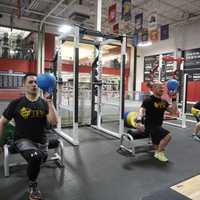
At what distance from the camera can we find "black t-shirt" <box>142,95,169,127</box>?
3592 millimetres

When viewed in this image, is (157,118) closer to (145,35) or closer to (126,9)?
(126,9)

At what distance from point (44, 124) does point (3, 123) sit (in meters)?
0.46

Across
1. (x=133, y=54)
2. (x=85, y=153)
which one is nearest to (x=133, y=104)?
(x=85, y=153)

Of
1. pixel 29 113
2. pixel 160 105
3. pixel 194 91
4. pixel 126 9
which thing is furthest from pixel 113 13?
pixel 194 91

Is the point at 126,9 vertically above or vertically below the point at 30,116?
above

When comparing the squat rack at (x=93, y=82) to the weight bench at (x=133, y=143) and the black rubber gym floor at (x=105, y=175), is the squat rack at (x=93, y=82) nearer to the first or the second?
the black rubber gym floor at (x=105, y=175)

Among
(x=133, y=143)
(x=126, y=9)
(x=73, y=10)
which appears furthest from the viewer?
(x=73, y=10)

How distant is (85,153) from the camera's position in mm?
3779

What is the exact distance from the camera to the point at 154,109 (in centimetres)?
360

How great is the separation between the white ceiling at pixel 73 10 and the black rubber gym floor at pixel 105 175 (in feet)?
22.4

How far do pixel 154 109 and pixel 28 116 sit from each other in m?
2.10

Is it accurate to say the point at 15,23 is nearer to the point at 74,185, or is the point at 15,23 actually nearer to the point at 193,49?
the point at 193,49

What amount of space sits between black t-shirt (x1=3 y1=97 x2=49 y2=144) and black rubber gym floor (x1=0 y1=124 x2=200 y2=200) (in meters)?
0.58

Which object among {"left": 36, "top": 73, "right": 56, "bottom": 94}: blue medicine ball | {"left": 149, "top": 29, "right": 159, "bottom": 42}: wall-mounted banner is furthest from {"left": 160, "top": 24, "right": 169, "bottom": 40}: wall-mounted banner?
{"left": 36, "top": 73, "right": 56, "bottom": 94}: blue medicine ball
